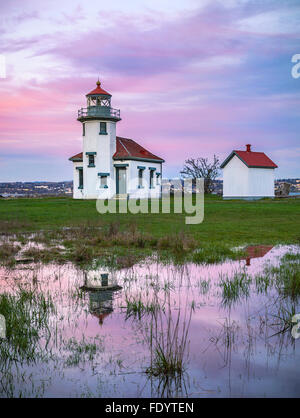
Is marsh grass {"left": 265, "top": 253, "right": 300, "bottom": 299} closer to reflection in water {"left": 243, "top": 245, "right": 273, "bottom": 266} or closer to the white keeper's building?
reflection in water {"left": 243, "top": 245, "right": 273, "bottom": 266}

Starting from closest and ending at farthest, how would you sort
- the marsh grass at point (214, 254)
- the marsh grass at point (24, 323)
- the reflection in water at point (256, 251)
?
1. the marsh grass at point (24, 323)
2. the marsh grass at point (214, 254)
3. the reflection in water at point (256, 251)

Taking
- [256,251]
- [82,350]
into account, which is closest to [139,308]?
[82,350]

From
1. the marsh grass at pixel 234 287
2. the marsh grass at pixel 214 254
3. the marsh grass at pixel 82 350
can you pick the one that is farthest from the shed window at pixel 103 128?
the marsh grass at pixel 82 350

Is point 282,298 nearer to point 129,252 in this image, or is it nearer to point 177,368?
point 177,368

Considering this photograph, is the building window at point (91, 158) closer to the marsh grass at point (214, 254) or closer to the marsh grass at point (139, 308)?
the marsh grass at point (214, 254)

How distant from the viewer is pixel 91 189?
44719 mm

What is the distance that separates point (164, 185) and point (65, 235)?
1525 inches

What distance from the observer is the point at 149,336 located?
5.73 m

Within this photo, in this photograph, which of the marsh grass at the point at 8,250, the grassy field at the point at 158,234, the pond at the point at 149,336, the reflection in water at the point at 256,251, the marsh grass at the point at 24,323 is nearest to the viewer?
the pond at the point at 149,336

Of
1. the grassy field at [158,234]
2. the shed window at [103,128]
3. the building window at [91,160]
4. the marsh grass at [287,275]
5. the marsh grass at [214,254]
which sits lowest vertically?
the marsh grass at [287,275]

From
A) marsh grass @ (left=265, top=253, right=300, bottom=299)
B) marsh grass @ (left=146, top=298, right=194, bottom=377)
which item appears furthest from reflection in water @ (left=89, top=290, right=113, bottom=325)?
marsh grass @ (left=265, top=253, right=300, bottom=299)

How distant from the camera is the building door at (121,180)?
148 ft

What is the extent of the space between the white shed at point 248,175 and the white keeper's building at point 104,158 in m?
8.70
